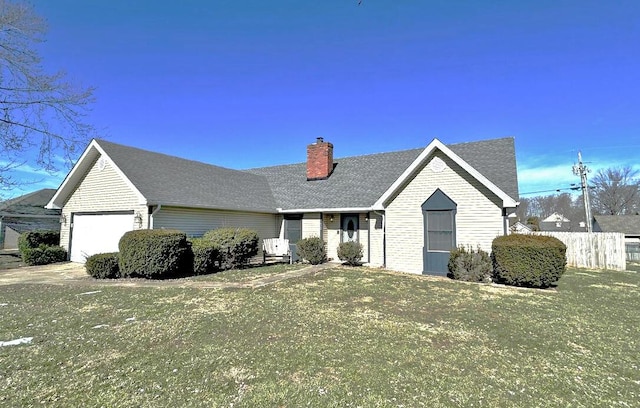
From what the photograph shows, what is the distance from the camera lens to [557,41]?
38.5 ft

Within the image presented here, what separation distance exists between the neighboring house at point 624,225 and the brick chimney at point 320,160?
111ft

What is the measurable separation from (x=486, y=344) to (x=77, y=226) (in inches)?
720

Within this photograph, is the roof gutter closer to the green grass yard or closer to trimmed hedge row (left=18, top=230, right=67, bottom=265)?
the green grass yard

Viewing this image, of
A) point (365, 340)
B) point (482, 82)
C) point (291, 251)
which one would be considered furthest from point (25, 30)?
point (482, 82)

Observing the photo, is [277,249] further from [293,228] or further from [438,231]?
[438,231]

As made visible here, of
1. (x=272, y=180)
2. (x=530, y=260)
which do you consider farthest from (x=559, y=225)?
(x=530, y=260)

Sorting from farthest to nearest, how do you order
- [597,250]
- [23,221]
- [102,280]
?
1. [23,221]
2. [597,250]
3. [102,280]

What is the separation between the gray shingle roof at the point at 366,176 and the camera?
47.1ft

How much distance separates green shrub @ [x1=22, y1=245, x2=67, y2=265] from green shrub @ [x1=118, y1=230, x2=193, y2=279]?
24.6ft

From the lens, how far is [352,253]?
14469mm

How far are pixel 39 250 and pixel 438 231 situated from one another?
59.0 feet

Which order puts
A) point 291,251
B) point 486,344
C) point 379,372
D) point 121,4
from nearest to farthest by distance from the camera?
1. point 379,372
2. point 486,344
3. point 121,4
4. point 291,251

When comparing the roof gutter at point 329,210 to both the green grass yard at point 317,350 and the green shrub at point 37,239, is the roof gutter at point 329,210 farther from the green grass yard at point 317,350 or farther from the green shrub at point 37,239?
the green shrub at point 37,239

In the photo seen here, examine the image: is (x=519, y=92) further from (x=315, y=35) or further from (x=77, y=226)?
(x=77, y=226)
